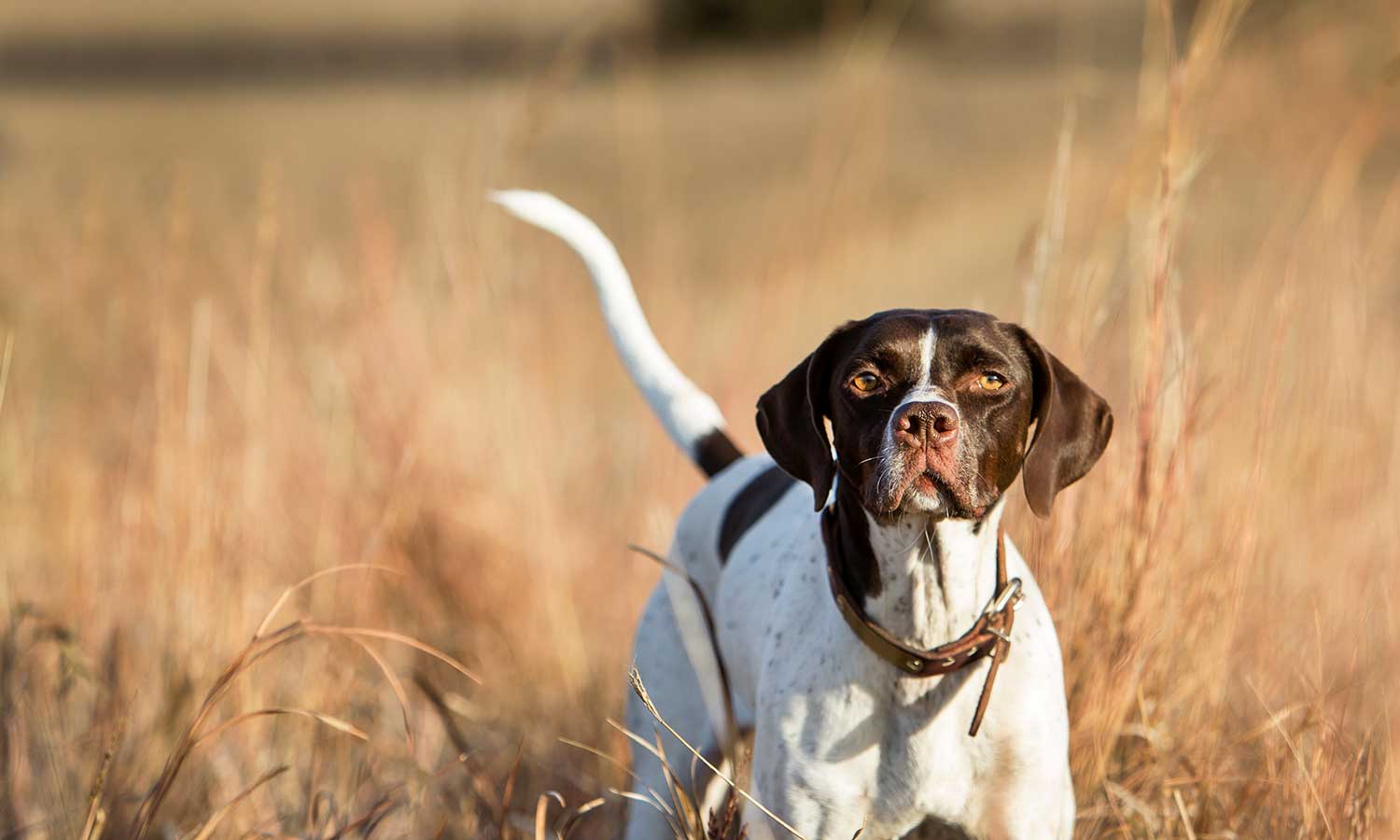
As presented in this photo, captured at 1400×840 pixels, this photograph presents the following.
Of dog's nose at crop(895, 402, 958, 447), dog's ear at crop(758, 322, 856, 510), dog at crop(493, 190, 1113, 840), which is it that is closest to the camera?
dog's nose at crop(895, 402, 958, 447)

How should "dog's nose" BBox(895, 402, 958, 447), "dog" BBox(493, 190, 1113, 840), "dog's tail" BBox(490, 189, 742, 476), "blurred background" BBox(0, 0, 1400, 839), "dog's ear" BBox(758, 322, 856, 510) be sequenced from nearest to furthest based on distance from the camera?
"dog's nose" BBox(895, 402, 958, 447) → "dog" BBox(493, 190, 1113, 840) → "dog's ear" BBox(758, 322, 856, 510) → "blurred background" BBox(0, 0, 1400, 839) → "dog's tail" BBox(490, 189, 742, 476)

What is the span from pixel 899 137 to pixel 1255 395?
1628cm

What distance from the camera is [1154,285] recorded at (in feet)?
9.74

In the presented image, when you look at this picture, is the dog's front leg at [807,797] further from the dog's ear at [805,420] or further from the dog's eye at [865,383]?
the dog's eye at [865,383]

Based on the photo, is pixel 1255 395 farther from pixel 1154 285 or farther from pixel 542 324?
pixel 542 324

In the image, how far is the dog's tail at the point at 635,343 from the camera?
3.34m

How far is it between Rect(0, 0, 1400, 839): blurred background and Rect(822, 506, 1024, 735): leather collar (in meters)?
0.62

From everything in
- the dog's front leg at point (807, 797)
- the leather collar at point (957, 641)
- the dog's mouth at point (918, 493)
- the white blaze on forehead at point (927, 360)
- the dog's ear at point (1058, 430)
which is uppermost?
the white blaze on forehead at point (927, 360)

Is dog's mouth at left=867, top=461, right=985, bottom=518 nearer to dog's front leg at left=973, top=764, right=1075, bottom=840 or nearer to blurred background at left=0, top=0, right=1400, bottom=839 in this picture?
dog's front leg at left=973, top=764, right=1075, bottom=840

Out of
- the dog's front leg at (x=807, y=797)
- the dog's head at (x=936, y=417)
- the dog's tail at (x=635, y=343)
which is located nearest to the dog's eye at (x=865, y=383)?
the dog's head at (x=936, y=417)

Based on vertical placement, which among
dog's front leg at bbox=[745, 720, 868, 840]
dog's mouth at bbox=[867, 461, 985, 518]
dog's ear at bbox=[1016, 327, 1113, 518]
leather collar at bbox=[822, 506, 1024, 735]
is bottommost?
dog's front leg at bbox=[745, 720, 868, 840]

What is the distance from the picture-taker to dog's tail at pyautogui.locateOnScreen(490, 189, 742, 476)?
3344 mm

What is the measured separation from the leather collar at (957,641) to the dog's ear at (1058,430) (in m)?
0.17

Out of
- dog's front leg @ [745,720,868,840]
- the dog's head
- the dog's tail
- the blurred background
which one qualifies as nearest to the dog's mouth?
the dog's head
